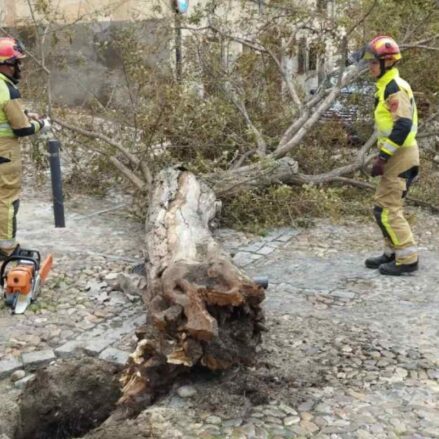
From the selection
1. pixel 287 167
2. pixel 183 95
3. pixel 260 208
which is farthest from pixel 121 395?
pixel 183 95

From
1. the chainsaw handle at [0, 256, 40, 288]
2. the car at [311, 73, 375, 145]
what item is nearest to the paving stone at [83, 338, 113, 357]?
the chainsaw handle at [0, 256, 40, 288]

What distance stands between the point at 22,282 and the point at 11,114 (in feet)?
5.19

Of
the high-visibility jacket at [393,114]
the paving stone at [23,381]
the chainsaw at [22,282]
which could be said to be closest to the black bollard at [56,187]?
the chainsaw at [22,282]

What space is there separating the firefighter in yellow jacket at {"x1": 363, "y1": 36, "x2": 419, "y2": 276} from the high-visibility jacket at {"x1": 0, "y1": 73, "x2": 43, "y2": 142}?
2.88 meters

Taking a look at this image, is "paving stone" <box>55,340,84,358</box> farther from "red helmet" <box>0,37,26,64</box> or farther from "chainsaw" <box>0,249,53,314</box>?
"red helmet" <box>0,37,26,64</box>

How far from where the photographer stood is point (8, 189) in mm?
5316

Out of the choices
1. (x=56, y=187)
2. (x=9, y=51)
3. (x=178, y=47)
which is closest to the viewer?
(x=9, y=51)

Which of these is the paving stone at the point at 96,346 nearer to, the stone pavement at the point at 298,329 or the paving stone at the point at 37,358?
the stone pavement at the point at 298,329

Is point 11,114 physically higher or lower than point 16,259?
higher

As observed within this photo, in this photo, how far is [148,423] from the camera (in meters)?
2.98

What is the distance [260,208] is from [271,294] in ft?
6.26

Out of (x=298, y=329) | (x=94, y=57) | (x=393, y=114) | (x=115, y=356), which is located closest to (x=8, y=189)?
(x=115, y=356)

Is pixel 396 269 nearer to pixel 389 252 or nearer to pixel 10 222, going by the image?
pixel 389 252

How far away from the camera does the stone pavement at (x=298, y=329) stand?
3.07 m
